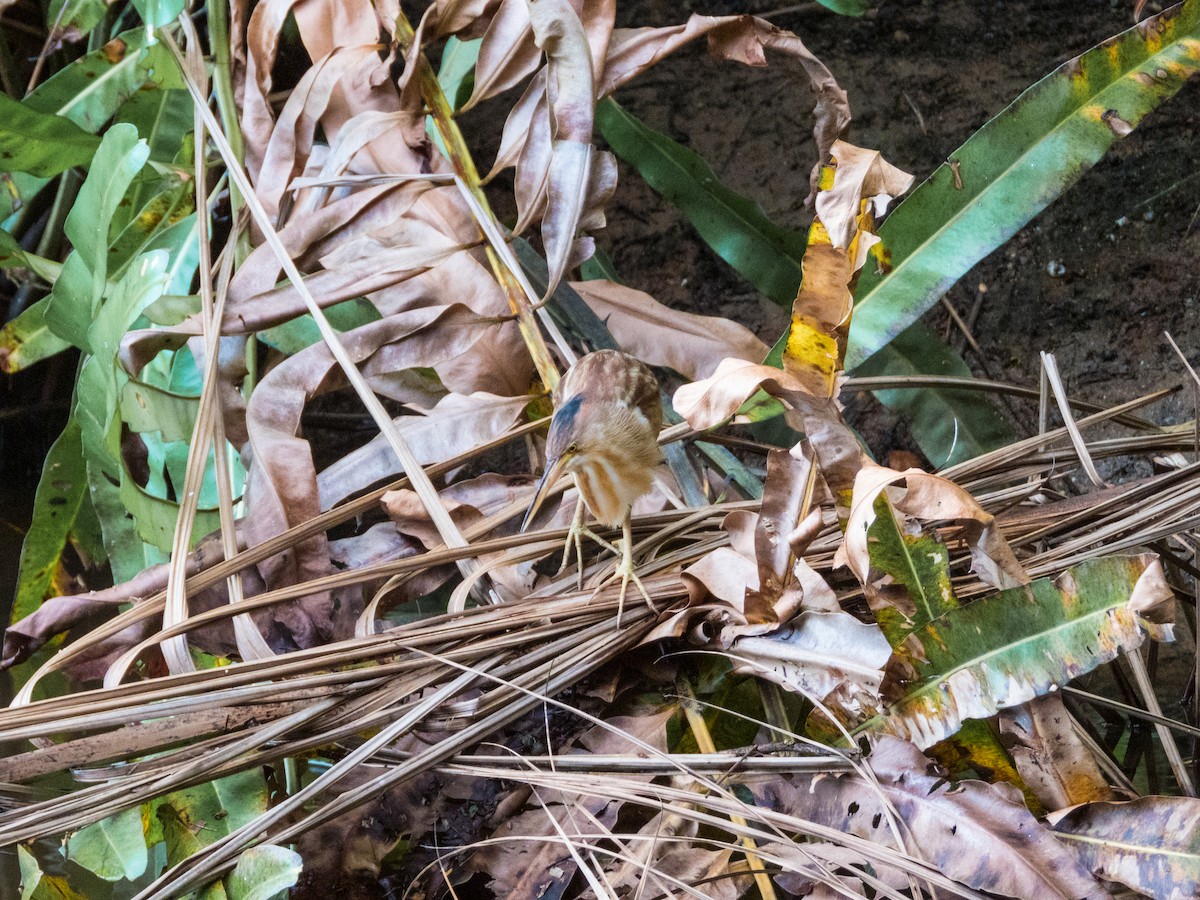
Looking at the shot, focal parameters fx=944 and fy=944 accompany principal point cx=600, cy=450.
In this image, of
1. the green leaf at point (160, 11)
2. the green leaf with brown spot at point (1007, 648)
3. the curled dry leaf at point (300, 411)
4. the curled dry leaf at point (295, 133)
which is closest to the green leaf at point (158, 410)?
the curled dry leaf at point (300, 411)

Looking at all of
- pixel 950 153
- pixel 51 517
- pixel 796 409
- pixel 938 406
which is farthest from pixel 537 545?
pixel 950 153

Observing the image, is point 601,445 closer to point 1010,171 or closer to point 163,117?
point 1010,171

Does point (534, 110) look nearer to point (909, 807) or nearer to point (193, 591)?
point (193, 591)

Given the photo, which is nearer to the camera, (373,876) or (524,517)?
(373,876)

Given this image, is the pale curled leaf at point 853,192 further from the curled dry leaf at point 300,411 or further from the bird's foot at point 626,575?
the curled dry leaf at point 300,411

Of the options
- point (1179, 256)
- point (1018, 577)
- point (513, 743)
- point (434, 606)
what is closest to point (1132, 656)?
point (1018, 577)
